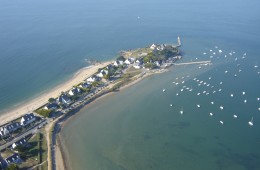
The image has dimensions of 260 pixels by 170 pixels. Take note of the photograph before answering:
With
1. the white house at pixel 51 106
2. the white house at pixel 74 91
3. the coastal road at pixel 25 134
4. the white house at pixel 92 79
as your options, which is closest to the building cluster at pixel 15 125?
Answer: the coastal road at pixel 25 134

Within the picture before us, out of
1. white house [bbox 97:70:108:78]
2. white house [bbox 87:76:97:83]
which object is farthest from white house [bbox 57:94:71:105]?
white house [bbox 97:70:108:78]

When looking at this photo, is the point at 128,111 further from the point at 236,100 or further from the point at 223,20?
the point at 223,20

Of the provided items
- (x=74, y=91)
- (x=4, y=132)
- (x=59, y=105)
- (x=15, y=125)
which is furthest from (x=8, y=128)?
(x=74, y=91)

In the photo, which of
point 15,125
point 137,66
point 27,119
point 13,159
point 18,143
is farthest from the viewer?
point 137,66

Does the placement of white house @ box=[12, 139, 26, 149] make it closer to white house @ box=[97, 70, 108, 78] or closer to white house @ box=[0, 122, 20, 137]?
white house @ box=[0, 122, 20, 137]

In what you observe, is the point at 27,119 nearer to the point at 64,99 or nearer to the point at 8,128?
the point at 8,128

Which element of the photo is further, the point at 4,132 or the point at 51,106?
the point at 51,106

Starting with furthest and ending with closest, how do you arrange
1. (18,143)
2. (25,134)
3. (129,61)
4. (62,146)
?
(129,61) → (25,134) → (62,146) → (18,143)
